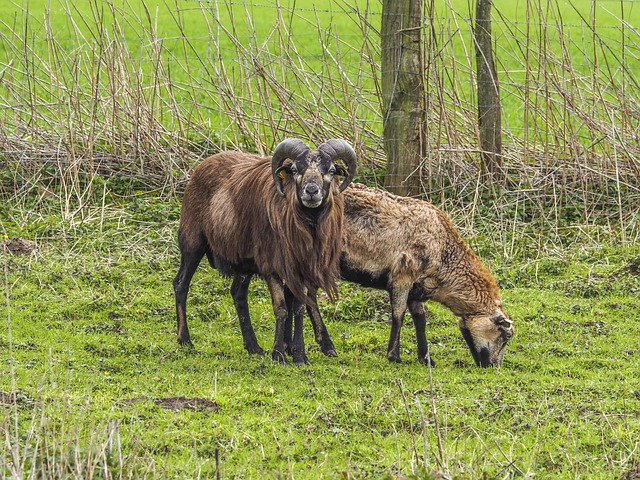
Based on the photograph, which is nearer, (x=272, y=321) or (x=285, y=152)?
(x=285, y=152)

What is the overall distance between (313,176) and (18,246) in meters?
4.35

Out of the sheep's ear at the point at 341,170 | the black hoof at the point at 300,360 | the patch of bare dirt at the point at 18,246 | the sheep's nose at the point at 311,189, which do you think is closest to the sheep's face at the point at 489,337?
the black hoof at the point at 300,360

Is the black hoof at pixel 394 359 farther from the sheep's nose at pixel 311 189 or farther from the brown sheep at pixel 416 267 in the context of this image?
the sheep's nose at pixel 311 189

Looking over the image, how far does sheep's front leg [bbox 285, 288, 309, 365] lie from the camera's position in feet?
27.8

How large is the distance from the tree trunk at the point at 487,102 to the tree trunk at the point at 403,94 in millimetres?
938

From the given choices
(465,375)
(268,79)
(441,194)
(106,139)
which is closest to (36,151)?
(106,139)

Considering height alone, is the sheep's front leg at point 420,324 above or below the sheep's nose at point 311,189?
below

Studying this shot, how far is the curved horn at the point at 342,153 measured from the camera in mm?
8266

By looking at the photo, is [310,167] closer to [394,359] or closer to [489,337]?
[394,359]

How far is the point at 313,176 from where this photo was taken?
803 centimetres

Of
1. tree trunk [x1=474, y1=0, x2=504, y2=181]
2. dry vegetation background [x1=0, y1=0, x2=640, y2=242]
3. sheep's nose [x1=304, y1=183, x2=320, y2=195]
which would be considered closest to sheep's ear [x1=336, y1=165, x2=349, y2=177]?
sheep's nose [x1=304, y1=183, x2=320, y2=195]

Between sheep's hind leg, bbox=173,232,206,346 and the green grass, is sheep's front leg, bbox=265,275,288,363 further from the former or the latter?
sheep's hind leg, bbox=173,232,206,346

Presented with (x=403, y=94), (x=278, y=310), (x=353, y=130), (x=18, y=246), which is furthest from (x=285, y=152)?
(x=18, y=246)

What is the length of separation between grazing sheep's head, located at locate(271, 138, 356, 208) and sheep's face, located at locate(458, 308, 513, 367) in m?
1.73
